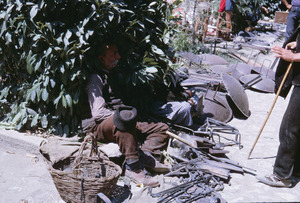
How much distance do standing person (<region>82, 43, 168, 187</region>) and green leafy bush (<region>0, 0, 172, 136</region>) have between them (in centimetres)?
17

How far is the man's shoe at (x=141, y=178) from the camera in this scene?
376 centimetres

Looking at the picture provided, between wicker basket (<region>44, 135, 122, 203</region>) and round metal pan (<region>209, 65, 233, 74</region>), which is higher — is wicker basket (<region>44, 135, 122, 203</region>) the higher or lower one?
the lower one

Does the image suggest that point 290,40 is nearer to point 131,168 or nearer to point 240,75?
point 131,168

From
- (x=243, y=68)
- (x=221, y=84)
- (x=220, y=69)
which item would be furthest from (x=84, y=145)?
(x=243, y=68)

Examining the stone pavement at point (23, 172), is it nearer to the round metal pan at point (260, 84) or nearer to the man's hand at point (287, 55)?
the man's hand at point (287, 55)

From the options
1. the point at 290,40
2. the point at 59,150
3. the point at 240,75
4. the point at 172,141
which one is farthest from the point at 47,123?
the point at 240,75

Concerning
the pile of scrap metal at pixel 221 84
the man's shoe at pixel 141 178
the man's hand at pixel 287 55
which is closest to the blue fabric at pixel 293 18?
the pile of scrap metal at pixel 221 84

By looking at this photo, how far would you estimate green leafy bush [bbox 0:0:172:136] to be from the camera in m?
3.96

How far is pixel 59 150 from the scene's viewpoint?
3.54m

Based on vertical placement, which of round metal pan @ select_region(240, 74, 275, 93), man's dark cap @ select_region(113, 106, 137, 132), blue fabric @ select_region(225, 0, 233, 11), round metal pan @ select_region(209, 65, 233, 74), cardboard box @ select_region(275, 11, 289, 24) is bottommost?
round metal pan @ select_region(240, 74, 275, 93)

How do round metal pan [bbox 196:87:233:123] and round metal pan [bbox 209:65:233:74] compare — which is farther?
round metal pan [bbox 209:65:233:74]

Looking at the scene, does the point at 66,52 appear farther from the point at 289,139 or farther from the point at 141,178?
the point at 289,139

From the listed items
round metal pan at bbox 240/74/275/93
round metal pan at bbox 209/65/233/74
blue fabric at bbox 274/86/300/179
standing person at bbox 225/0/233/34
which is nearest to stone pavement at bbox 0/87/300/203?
blue fabric at bbox 274/86/300/179

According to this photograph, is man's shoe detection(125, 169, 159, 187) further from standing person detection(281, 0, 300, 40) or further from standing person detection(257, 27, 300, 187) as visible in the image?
standing person detection(281, 0, 300, 40)
